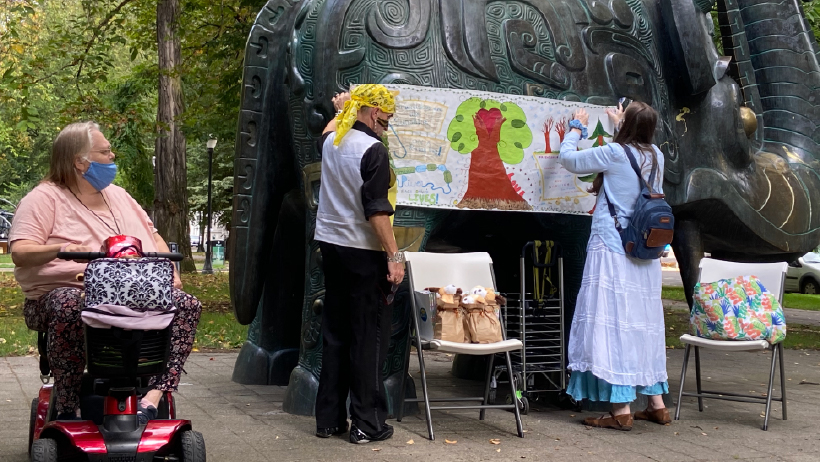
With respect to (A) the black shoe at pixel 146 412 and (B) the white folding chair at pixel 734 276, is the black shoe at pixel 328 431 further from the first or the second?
(B) the white folding chair at pixel 734 276

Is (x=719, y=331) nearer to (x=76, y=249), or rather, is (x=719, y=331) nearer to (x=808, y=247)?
(x=808, y=247)

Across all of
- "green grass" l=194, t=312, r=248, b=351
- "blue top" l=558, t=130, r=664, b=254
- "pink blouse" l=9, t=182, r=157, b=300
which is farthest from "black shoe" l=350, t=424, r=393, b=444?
"green grass" l=194, t=312, r=248, b=351

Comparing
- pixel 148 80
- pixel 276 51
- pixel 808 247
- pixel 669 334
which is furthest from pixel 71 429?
pixel 148 80

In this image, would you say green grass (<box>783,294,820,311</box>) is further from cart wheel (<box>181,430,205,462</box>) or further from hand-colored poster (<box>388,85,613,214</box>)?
cart wheel (<box>181,430,205,462</box>)

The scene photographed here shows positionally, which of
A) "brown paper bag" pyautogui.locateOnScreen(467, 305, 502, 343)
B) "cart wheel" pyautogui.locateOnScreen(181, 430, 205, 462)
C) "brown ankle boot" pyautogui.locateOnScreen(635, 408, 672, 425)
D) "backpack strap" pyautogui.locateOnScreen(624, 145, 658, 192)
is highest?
"backpack strap" pyautogui.locateOnScreen(624, 145, 658, 192)

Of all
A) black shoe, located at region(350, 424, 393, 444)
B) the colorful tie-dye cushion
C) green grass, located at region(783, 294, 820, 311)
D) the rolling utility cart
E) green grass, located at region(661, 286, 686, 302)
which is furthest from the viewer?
green grass, located at region(661, 286, 686, 302)

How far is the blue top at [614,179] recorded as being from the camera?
5.82m

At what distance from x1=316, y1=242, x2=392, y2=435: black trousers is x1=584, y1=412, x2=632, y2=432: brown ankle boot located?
1301 mm

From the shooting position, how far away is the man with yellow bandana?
5234 millimetres

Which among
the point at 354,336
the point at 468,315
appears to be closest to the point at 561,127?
the point at 468,315

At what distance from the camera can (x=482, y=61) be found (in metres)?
5.95

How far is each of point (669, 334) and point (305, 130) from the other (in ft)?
27.1

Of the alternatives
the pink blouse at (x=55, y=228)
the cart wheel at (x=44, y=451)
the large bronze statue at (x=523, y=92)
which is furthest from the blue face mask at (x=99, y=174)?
the large bronze statue at (x=523, y=92)

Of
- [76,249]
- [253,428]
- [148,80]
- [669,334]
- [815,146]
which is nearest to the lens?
[76,249]
